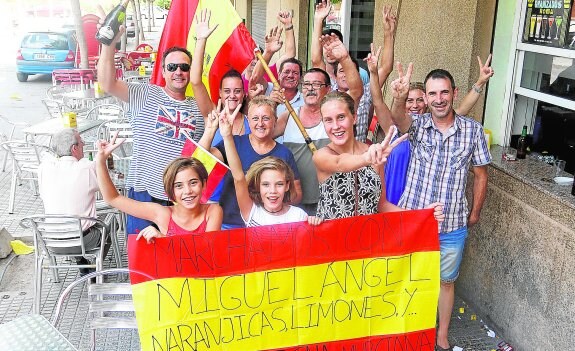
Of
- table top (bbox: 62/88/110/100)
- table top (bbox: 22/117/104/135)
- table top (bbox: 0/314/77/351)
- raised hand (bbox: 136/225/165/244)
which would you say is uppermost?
raised hand (bbox: 136/225/165/244)

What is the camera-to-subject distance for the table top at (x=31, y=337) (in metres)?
2.21

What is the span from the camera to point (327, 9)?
15.9 ft

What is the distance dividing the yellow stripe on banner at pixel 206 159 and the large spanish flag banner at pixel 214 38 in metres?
0.87

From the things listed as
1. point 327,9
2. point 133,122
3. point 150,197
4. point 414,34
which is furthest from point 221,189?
point 414,34

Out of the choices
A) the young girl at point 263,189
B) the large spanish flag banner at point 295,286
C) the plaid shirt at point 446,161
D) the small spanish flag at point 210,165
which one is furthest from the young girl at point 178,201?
the plaid shirt at point 446,161

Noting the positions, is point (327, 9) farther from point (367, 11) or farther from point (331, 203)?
point (367, 11)

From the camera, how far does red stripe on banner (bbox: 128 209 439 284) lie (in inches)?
120

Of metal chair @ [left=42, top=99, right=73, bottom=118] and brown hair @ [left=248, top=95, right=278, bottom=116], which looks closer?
brown hair @ [left=248, top=95, right=278, bottom=116]

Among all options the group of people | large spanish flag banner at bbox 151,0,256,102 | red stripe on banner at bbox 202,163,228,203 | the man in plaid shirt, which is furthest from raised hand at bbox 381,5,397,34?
red stripe on banner at bbox 202,163,228,203

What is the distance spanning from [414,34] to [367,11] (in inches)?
115

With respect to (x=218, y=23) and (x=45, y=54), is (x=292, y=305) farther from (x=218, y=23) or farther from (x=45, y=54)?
(x=45, y=54)

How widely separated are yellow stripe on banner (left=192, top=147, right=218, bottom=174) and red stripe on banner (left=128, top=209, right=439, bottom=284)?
2.62 feet

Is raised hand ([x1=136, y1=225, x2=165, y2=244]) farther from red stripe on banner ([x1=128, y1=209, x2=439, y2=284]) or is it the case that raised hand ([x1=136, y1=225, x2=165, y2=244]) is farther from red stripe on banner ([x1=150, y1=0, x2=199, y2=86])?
red stripe on banner ([x1=150, y1=0, x2=199, y2=86])

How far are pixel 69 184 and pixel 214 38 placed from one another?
1627 millimetres
